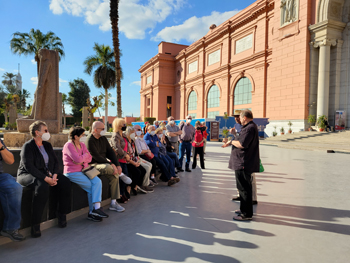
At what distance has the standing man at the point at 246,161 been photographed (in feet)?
11.8

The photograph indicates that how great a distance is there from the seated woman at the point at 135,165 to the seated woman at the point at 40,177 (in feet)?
5.62

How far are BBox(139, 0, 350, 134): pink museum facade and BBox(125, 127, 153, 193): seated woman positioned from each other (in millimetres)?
20596

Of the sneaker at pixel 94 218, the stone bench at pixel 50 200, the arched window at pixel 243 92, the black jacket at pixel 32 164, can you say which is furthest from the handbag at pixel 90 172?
the arched window at pixel 243 92

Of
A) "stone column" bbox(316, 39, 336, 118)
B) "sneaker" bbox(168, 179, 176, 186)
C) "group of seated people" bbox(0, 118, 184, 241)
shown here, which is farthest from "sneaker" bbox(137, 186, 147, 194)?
"stone column" bbox(316, 39, 336, 118)

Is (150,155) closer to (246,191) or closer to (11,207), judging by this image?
(246,191)

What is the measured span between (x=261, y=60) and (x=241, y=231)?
2619cm

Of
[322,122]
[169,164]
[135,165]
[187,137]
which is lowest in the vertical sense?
[169,164]

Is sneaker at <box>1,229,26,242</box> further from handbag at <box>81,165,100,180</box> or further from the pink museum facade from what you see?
the pink museum facade

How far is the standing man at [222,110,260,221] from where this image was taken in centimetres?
359

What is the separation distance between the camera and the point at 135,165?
5000 millimetres

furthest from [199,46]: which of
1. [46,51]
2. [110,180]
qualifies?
[110,180]

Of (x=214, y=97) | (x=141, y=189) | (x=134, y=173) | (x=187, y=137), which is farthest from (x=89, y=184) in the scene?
(x=214, y=97)

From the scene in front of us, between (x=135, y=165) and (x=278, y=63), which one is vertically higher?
(x=278, y=63)

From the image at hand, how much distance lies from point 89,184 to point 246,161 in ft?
8.34
